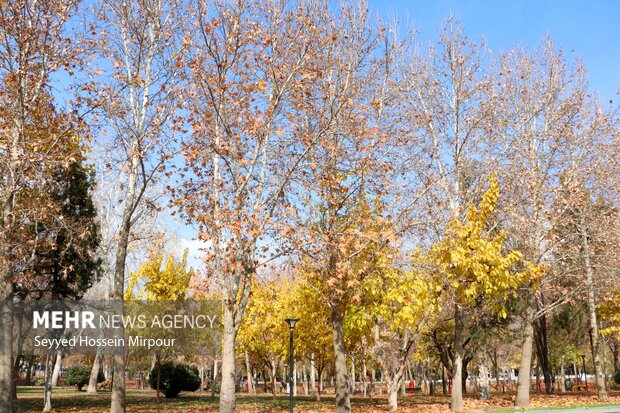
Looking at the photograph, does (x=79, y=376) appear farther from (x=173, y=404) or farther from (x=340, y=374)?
(x=340, y=374)

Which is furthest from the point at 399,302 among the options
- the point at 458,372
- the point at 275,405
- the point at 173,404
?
the point at 173,404

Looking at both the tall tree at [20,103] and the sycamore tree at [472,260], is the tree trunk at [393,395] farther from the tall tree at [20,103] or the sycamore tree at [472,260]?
the tall tree at [20,103]

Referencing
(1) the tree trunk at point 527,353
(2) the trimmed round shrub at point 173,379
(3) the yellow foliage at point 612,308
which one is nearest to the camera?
(1) the tree trunk at point 527,353

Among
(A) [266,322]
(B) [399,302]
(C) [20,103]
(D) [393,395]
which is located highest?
(C) [20,103]

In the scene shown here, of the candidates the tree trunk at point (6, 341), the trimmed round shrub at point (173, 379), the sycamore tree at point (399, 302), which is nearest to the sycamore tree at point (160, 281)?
the trimmed round shrub at point (173, 379)

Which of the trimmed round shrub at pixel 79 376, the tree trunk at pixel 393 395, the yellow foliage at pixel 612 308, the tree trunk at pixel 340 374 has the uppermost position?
the yellow foliage at pixel 612 308

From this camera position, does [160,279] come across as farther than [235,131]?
Yes

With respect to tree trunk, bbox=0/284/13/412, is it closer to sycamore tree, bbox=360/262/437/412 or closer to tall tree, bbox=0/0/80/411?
tall tree, bbox=0/0/80/411

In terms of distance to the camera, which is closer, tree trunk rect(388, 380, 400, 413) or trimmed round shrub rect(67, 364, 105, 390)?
tree trunk rect(388, 380, 400, 413)

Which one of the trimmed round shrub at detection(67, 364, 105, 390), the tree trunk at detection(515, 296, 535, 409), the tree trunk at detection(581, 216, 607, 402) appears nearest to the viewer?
the tree trunk at detection(515, 296, 535, 409)

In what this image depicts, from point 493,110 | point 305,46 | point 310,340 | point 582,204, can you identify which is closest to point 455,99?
point 493,110

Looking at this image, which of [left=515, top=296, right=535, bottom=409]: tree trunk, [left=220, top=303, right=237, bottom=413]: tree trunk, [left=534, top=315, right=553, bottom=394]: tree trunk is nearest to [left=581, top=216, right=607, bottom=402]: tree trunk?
[left=515, top=296, right=535, bottom=409]: tree trunk

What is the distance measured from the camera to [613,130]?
24.5 m

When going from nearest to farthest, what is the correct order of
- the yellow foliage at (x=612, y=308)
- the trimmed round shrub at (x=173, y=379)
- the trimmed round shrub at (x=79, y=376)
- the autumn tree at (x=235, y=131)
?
the autumn tree at (x=235, y=131), the yellow foliage at (x=612, y=308), the trimmed round shrub at (x=173, y=379), the trimmed round shrub at (x=79, y=376)
